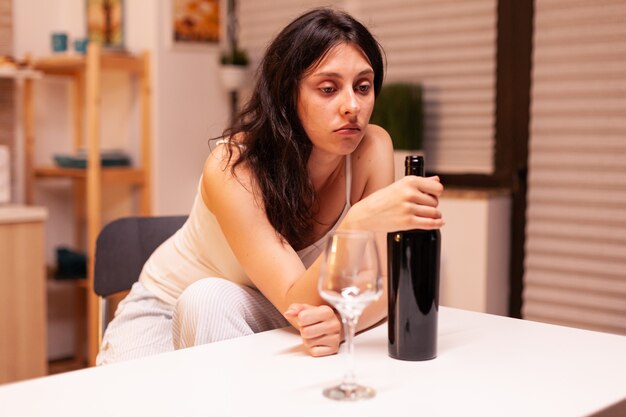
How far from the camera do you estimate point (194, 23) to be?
383 centimetres

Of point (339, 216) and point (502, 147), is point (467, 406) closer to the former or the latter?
point (339, 216)

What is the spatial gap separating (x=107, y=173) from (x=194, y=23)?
923 mm

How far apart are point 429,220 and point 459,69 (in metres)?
2.08

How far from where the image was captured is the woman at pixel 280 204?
4.62 feet

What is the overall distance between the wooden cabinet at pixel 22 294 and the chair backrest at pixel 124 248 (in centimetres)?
127

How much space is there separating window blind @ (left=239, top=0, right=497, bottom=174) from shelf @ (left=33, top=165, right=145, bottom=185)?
131cm

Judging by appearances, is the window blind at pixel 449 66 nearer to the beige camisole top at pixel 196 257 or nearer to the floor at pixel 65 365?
the beige camisole top at pixel 196 257

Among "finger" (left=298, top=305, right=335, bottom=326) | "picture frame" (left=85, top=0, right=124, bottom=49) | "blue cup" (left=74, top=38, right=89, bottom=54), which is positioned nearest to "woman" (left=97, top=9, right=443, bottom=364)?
"finger" (left=298, top=305, right=335, bottom=326)

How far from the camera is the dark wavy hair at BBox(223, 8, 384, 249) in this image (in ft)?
5.13

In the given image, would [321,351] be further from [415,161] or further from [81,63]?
[81,63]

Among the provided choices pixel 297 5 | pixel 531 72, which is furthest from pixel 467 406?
pixel 297 5

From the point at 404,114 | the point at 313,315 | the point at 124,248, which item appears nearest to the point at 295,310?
the point at 313,315

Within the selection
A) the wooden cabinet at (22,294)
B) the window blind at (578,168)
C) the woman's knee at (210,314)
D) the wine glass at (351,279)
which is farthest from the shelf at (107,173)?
the wine glass at (351,279)

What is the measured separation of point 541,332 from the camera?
1.32 meters
